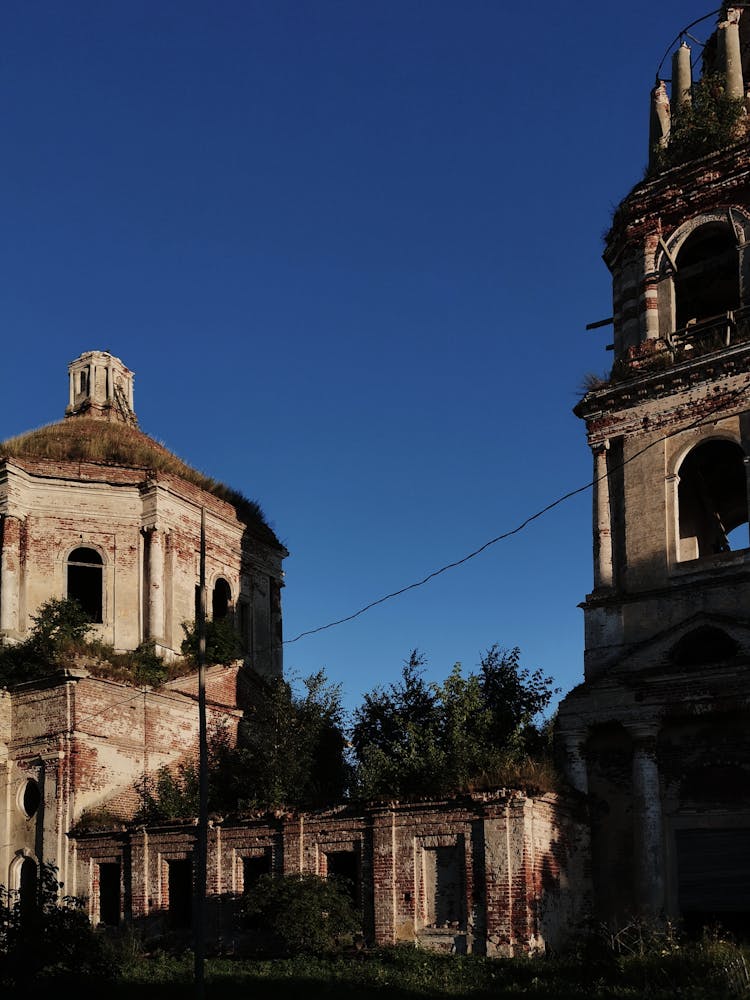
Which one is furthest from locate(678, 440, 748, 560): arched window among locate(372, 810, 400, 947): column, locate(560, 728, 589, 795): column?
locate(372, 810, 400, 947): column

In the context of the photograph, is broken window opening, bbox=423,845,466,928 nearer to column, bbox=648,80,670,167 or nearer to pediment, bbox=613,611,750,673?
pediment, bbox=613,611,750,673

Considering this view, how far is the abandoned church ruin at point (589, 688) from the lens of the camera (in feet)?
66.5

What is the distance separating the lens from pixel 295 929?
2016 centimetres

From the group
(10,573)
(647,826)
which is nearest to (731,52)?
(647,826)

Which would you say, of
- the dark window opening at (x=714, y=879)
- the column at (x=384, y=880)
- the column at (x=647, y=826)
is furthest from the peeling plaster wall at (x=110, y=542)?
the dark window opening at (x=714, y=879)

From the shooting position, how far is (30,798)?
25.8 m

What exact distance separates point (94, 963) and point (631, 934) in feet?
28.9

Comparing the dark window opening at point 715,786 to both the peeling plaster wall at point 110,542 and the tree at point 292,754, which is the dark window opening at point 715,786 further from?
the peeling plaster wall at point 110,542

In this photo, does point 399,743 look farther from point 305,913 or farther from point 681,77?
point 681,77

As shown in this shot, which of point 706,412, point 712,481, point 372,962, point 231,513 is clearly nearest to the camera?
point 372,962

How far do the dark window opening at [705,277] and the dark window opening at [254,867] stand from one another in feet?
44.7

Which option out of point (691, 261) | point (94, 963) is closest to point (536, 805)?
point (94, 963)

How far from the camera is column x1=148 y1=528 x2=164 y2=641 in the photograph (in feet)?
94.3

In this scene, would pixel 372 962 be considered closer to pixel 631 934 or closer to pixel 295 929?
pixel 295 929
